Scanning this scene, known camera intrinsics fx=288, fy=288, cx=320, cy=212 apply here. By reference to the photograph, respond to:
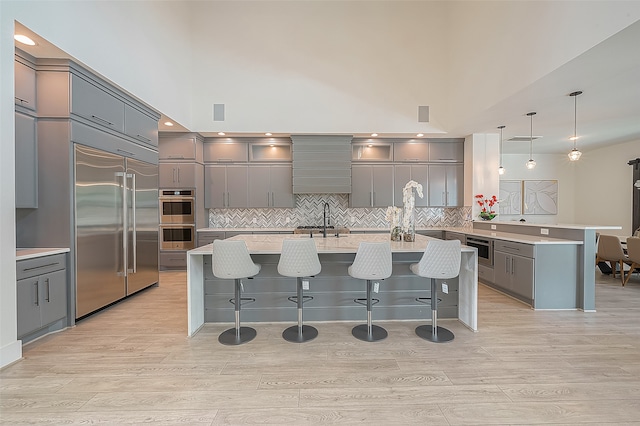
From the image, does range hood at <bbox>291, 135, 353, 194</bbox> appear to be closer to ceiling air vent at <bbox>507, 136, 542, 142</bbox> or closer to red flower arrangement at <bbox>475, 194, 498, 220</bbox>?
red flower arrangement at <bbox>475, 194, 498, 220</bbox>

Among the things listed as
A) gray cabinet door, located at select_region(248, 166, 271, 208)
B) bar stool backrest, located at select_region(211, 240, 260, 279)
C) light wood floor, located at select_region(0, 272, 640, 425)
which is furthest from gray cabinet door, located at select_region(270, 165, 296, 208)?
bar stool backrest, located at select_region(211, 240, 260, 279)

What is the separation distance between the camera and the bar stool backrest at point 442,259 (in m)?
2.72

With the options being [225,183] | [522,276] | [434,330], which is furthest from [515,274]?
[225,183]

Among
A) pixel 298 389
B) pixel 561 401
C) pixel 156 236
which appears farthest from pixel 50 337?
pixel 561 401

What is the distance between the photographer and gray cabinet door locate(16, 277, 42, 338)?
249 cm

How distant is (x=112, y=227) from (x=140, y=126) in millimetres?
1536

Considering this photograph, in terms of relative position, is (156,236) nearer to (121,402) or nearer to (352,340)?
(121,402)

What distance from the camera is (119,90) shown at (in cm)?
367

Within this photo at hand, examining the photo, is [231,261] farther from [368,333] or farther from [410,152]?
[410,152]

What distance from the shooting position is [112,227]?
3609mm

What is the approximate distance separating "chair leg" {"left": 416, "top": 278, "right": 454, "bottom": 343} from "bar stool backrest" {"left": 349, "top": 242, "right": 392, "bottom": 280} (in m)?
0.55

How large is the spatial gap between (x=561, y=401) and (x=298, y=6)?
6.52 meters

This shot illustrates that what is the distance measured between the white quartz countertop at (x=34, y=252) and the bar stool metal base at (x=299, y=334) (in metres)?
2.38

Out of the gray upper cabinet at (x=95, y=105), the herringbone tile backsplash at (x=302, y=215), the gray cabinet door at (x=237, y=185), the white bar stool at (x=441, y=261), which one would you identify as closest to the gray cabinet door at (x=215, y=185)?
the gray cabinet door at (x=237, y=185)
